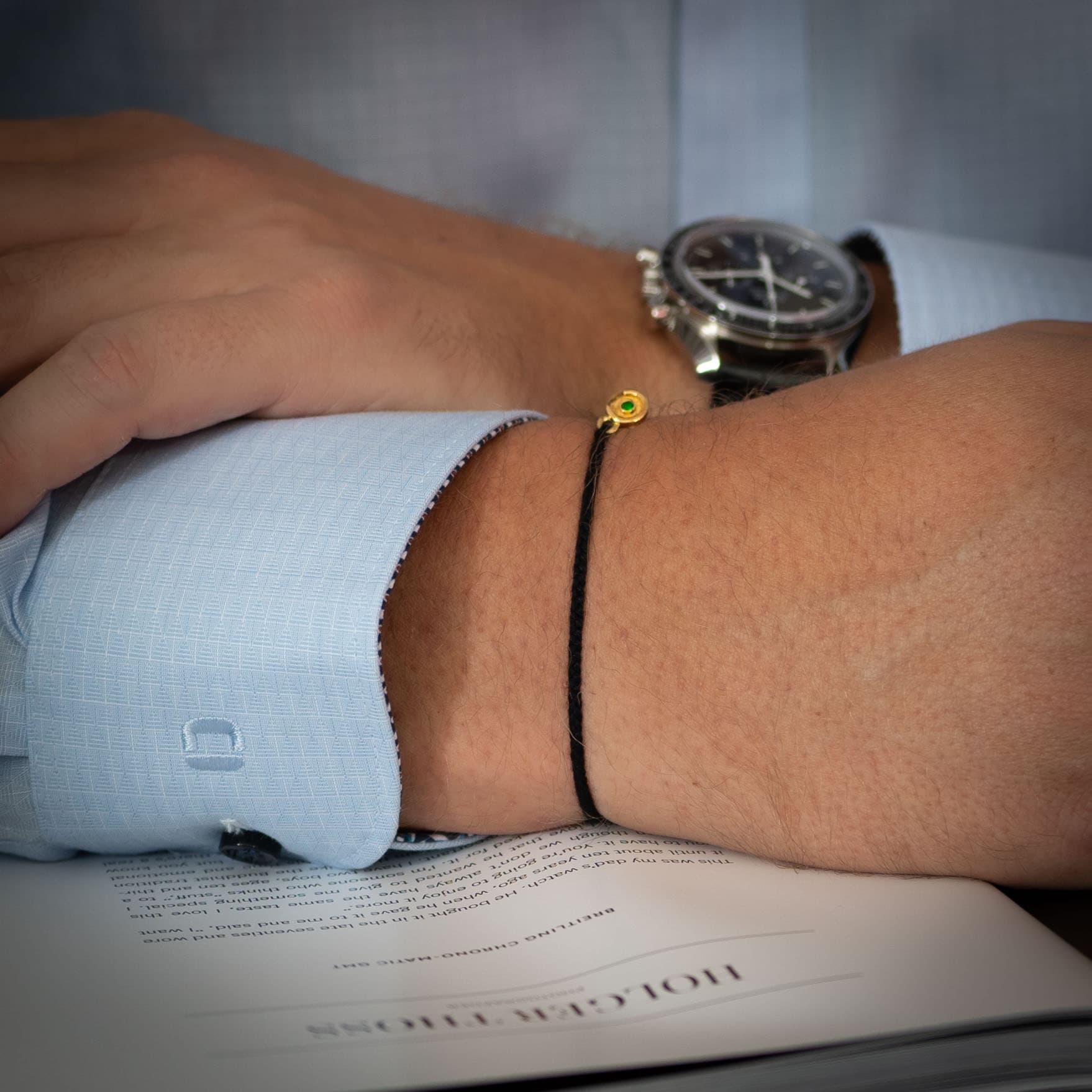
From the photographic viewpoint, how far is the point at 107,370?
600 mm

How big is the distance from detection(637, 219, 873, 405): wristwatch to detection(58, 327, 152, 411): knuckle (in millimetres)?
455

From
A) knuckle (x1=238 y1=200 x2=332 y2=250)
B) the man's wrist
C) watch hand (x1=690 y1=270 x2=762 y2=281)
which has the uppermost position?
knuckle (x1=238 y1=200 x2=332 y2=250)

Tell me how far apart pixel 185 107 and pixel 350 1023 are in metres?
1.21

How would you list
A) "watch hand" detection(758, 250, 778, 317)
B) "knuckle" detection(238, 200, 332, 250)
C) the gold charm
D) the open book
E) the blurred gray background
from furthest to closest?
1. the blurred gray background
2. "watch hand" detection(758, 250, 778, 317)
3. "knuckle" detection(238, 200, 332, 250)
4. the gold charm
5. the open book

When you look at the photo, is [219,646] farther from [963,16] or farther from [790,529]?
[963,16]

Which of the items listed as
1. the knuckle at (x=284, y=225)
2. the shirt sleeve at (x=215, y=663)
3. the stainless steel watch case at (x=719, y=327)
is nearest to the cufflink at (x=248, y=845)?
the shirt sleeve at (x=215, y=663)

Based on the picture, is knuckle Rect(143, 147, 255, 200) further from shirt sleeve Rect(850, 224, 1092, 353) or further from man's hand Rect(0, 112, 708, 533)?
shirt sleeve Rect(850, 224, 1092, 353)

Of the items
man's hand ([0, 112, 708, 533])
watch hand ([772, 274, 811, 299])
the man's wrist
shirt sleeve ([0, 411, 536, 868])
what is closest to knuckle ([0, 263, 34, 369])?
man's hand ([0, 112, 708, 533])

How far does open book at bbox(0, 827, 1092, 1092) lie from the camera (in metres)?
0.39

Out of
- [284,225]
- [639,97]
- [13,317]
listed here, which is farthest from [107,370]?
[639,97]

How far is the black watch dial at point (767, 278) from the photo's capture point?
0.88 metres

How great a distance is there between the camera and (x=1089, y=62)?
1354 millimetres

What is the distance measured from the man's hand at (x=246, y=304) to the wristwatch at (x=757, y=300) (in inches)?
1.6

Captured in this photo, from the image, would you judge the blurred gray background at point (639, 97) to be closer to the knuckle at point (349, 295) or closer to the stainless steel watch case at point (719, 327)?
the stainless steel watch case at point (719, 327)
